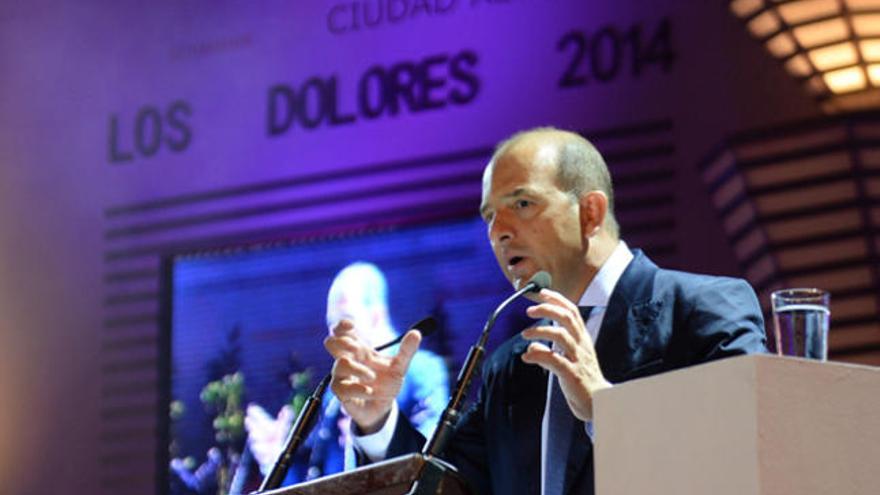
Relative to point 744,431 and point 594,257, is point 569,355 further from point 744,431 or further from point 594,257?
point 594,257

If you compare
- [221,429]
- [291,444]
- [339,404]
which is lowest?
[221,429]

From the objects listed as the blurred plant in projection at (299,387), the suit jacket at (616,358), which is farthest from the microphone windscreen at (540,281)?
the blurred plant in projection at (299,387)

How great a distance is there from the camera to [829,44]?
4383 mm

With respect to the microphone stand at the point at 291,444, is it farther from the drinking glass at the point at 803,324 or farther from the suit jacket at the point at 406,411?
the suit jacket at the point at 406,411

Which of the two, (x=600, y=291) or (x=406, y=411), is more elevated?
(x=600, y=291)

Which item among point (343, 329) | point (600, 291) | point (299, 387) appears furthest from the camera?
point (299, 387)

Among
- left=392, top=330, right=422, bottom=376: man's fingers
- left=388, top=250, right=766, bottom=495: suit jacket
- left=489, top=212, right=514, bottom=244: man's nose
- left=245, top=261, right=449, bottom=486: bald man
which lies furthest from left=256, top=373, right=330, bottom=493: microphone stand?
left=245, top=261, right=449, bottom=486: bald man

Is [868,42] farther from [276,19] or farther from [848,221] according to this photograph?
[276,19]

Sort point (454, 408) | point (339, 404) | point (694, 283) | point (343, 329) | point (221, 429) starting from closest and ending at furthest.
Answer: point (454, 408), point (343, 329), point (694, 283), point (339, 404), point (221, 429)

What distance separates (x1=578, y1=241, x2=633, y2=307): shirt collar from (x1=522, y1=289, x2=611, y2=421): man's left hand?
26.2 inches

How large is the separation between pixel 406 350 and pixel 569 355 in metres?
0.48

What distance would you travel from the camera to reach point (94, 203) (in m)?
5.88

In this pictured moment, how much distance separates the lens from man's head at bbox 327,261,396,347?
191 inches

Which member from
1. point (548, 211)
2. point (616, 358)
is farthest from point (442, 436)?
point (548, 211)
